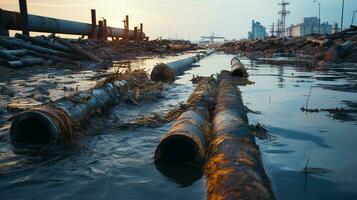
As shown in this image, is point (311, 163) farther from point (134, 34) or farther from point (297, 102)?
point (134, 34)

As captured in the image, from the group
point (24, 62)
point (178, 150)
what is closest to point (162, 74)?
point (24, 62)

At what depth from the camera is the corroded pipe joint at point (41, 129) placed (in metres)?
4.73

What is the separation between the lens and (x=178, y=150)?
175 inches

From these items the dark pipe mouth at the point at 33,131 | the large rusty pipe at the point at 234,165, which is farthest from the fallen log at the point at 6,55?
the large rusty pipe at the point at 234,165

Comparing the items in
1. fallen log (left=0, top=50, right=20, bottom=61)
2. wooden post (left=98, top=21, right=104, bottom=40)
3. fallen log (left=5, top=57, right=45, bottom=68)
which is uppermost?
wooden post (left=98, top=21, right=104, bottom=40)

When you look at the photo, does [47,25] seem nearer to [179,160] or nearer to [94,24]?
[94,24]

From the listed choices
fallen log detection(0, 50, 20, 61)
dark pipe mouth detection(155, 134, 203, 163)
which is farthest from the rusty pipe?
fallen log detection(0, 50, 20, 61)

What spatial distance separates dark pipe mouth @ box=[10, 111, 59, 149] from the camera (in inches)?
185

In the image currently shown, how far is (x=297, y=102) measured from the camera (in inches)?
319

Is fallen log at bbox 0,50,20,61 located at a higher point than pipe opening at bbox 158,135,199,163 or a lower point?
higher

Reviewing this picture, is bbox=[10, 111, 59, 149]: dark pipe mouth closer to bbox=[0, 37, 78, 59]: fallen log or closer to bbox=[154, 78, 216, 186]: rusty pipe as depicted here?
bbox=[154, 78, 216, 186]: rusty pipe

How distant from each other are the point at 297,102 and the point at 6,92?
6637mm

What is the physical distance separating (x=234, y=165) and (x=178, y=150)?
1113 millimetres

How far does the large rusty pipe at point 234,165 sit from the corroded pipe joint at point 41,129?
1.97m
